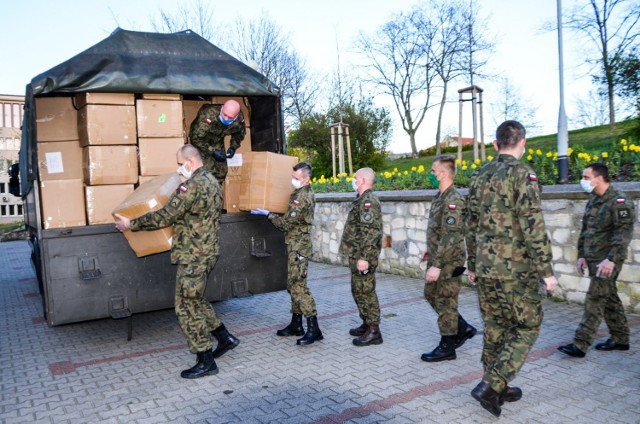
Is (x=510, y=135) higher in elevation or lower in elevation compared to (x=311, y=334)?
higher

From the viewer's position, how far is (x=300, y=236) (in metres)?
Result: 5.42

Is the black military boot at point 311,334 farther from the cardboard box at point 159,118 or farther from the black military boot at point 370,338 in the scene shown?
the cardboard box at point 159,118

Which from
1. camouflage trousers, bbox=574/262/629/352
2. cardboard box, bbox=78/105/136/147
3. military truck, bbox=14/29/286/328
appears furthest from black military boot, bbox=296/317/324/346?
cardboard box, bbox=78/105/136/147

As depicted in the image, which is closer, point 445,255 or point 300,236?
point 445,255

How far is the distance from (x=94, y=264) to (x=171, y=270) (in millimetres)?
739

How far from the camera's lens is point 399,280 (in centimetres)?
877

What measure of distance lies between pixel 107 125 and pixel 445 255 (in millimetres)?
3373

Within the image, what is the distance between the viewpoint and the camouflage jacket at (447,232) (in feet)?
14.6

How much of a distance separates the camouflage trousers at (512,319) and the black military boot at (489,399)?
0.20 feet

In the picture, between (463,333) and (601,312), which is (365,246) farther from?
(601,312)

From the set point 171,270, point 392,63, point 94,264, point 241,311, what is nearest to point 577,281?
point 241,311

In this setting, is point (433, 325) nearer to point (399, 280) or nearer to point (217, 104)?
point (399, 280)

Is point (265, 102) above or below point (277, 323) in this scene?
above

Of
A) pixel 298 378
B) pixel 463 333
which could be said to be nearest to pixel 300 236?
pixel 298 378
